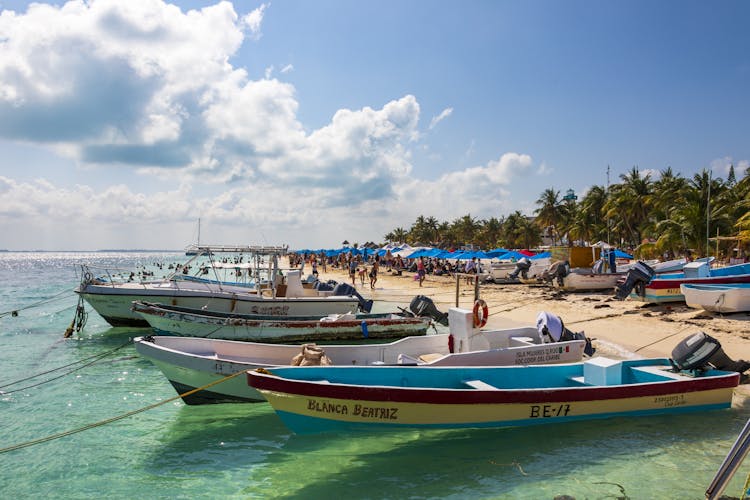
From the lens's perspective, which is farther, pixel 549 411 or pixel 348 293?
pixel 348 293

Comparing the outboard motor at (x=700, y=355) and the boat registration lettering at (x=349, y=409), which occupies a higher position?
the outboard motor at (x=700, y=355)

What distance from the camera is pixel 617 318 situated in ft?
62.5

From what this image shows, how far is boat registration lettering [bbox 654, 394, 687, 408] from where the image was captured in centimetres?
913

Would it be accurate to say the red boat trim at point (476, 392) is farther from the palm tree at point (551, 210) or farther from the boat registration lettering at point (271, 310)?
the palm tree at point (551, 210)

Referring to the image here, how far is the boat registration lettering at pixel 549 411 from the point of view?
8.52 m

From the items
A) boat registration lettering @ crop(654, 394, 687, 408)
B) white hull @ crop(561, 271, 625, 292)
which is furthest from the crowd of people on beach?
boat registration lettering @ crop(654, 394, 687, 408)

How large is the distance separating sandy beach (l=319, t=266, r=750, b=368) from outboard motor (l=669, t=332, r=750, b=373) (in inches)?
136

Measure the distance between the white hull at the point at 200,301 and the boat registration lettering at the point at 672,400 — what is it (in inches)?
473

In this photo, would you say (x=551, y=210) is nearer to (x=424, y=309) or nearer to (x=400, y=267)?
(x=400, y=267)

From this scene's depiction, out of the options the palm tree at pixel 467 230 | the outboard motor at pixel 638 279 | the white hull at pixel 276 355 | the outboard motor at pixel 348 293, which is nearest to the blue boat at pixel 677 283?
the outboard motor at pixel 638 279

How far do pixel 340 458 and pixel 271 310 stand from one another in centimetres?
1084

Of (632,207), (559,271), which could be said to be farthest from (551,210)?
(559,271)

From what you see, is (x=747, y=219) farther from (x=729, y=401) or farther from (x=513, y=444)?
(x=513, y=444)

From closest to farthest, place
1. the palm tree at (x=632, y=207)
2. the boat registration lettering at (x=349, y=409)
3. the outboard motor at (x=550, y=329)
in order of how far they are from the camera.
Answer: the boat registration lettering at (x=349, y=409) → the outboard motor at (x=550, y=329) → the palm tree at (x=632, y=207)
